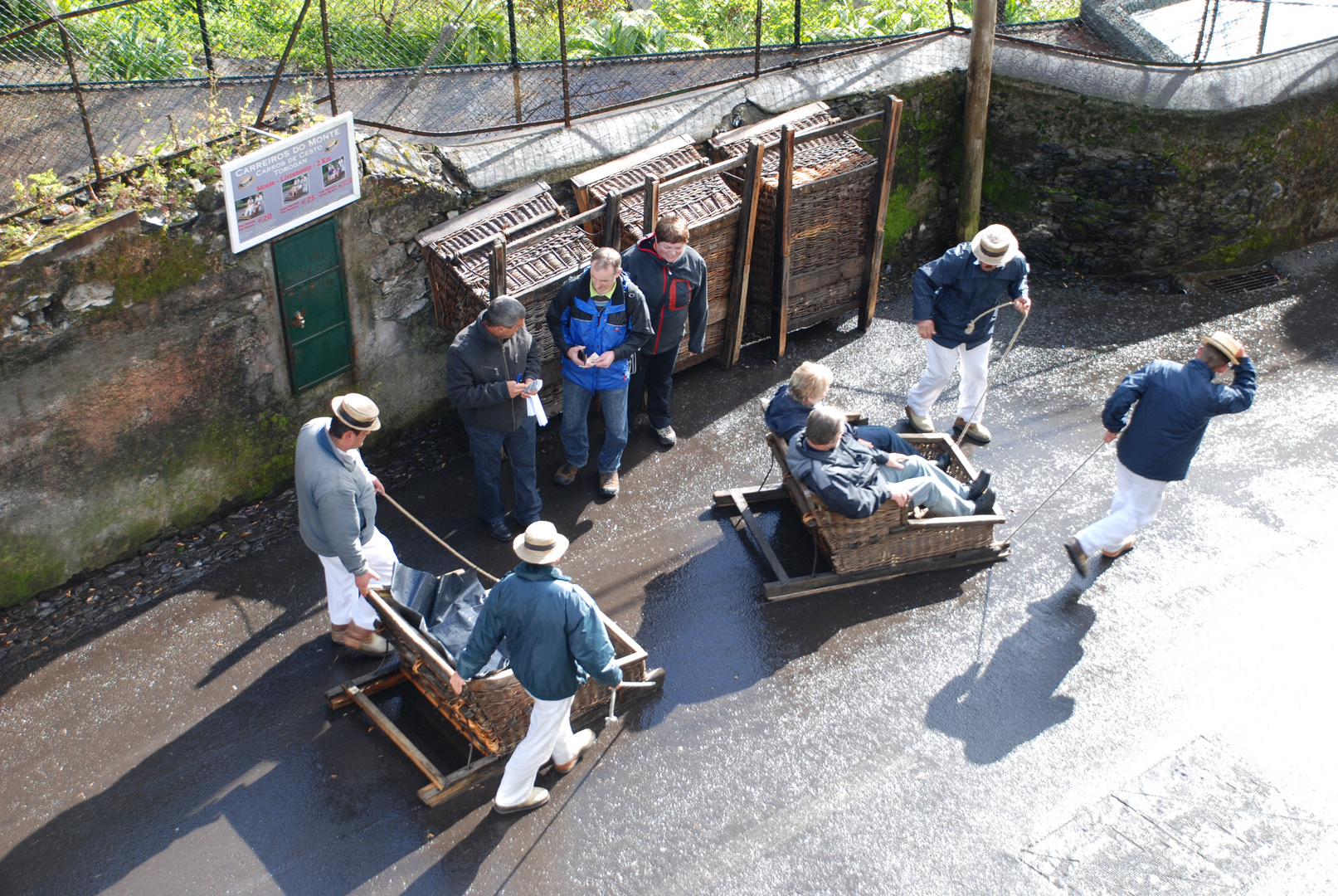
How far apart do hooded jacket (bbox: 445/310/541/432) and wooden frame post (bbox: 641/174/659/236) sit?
5.45ft

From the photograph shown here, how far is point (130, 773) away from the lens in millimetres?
5895

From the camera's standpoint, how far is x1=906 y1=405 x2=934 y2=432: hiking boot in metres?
8.62

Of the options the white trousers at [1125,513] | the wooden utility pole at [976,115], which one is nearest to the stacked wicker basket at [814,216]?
the wooden utility pole at [976,115]

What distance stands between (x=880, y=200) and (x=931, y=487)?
3394 millimetres

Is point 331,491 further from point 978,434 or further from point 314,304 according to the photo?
point 978,434

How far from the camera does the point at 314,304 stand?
7613 mm

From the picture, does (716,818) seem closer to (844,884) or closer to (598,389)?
(844,884)

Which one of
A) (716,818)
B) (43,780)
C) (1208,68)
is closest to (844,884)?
(716,818)

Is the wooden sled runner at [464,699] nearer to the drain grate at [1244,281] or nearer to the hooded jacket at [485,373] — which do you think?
the hooded jacket at [485,373]

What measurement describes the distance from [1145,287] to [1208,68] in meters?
2.06

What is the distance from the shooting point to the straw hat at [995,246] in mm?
7773

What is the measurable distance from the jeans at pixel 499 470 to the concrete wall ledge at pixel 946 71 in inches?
105

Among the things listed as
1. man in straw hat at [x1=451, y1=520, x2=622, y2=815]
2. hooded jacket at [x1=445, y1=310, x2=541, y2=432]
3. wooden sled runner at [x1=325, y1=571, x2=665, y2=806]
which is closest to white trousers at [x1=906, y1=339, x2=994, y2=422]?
hooded jacket at [x1=445, y1=310, x2=541, y2=432]

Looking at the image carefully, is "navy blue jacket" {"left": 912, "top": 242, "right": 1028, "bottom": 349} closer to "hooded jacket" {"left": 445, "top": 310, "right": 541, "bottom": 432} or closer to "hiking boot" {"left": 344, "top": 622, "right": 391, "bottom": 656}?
"hooded jacket" {"left": 445, "top": 310, "right": 541, "bottom": 432}
